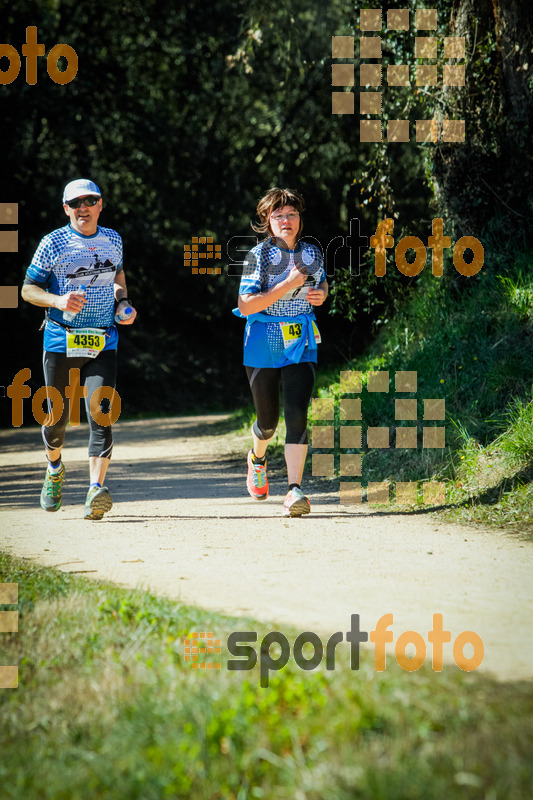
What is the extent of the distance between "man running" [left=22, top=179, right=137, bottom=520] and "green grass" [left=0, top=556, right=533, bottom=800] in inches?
126

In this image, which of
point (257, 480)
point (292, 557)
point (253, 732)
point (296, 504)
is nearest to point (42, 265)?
point (257, 480)

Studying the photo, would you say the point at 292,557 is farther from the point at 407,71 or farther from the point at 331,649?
the point at 407,71

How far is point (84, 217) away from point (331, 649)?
4.11 meters

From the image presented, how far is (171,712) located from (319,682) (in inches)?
18.4

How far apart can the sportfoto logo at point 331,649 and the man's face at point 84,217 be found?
377cm

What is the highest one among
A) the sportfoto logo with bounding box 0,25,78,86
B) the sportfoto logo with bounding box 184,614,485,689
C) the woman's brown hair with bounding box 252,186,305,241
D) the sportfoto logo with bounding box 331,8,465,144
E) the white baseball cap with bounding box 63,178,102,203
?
the sportfoto logo with bounding box 0,25,78,86

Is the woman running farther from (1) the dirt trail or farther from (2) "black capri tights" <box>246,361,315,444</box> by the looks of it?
(1) the dirt trail

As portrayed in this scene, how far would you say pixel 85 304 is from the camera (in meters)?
6.17

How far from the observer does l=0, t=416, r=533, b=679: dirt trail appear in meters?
3.48

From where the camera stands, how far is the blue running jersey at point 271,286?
19.7ft

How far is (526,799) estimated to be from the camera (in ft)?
6.63

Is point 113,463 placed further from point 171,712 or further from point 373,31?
point 171,712

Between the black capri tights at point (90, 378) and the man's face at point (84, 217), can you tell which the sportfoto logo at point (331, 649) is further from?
the man's face at point (84, 217)

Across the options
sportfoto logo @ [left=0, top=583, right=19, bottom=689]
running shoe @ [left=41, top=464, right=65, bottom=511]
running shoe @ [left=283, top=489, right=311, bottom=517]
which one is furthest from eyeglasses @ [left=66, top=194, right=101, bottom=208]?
sportfoto logo @ [left=0, top=583, right=19, bottom=689]
